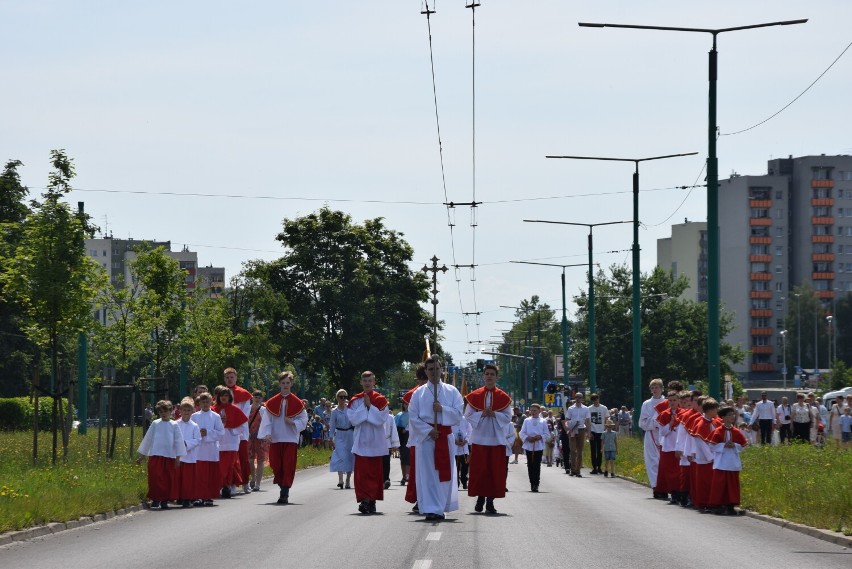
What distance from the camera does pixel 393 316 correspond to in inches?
2817

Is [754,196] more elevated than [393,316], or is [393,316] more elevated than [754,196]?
[754,196]

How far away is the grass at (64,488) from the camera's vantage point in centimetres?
1771

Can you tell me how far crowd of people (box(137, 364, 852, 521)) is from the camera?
20.1 meters

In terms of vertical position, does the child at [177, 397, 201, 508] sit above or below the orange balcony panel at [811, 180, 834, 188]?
below

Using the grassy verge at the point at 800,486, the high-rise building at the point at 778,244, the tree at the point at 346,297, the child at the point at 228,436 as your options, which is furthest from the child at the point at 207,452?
the high-rise building at the point at 778,244

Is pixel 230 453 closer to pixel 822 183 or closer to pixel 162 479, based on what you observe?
pixel 162 479

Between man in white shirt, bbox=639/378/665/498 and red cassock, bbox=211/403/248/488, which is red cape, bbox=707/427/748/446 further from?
red cassock, bbox=211/403/248/488

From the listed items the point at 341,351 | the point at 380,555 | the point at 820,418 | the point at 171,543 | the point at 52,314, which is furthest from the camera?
the point at 341,351

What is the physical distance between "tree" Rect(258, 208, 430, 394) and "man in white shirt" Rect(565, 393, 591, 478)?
3222 cm

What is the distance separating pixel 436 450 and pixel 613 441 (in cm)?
1608

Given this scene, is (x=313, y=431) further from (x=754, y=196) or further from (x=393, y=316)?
(x=754, y=196)

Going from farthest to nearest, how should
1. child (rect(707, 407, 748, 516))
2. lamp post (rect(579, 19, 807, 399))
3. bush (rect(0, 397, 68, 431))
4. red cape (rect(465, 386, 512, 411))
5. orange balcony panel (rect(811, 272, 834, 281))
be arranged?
orange balcony panel (rect(811, 272, 834, 281))
bush (rect(0, 397, 68, 431))
lamp post (rect(579, 19, 807, 399))
child (rect(707, 407, 748, 516))
red cape (rect(465, 386, 512, 411))

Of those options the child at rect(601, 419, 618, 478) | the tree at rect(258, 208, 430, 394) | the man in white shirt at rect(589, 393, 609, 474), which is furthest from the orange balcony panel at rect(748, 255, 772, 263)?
the child at rect(601, 419, 618, 478)

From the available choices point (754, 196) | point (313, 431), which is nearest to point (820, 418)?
point (313, 431)
